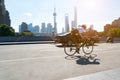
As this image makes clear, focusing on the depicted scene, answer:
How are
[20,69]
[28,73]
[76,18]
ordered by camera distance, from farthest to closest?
[76,18] → [20,69] → [28,73]

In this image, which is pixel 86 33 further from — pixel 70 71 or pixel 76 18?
pixel 76 18

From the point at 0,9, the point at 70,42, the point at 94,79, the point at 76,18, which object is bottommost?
the point at 94,79

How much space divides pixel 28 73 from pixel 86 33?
25.5 ft

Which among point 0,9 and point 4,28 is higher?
point 0,9

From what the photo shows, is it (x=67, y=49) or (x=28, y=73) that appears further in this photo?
(x=67, y=49)

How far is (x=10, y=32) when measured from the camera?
55469 millimetres

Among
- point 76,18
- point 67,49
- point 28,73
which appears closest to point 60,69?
point 28,73

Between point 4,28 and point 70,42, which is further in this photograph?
point 4,28

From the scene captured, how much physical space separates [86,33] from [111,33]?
38.1 m

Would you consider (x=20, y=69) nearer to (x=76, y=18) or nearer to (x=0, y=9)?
(x=76, y=18)

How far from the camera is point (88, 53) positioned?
15.3 metres

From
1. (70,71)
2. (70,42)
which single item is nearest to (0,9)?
(70,42)

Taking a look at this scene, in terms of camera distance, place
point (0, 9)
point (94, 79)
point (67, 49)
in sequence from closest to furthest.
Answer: point (94, 79) < point (67, 49) < point (0, 9)

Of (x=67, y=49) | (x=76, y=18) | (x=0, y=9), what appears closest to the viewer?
(x=67, y=49)
